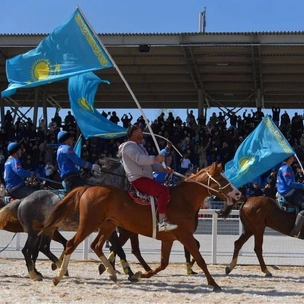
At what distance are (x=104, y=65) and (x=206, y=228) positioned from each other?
622 cm

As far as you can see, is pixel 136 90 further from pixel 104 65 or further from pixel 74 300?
pixel 74 300

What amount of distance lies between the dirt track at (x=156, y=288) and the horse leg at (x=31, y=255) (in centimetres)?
16

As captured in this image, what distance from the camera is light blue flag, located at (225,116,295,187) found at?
44.1 ft

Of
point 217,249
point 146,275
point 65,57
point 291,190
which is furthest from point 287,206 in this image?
point 65,57

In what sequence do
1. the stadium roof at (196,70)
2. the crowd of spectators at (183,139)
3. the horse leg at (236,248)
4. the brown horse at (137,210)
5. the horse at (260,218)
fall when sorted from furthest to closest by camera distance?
the crowd of spectators at (183,139), the stadium roof at (196,70), the horse at (260,218), the horse leg at (236,248), the brown horse at (137,210)

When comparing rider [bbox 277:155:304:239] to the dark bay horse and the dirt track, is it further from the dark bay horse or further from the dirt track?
the dark bay horse

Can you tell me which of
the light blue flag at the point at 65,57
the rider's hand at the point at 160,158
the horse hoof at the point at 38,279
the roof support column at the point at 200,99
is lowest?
the horse hoof at the point at 38,279

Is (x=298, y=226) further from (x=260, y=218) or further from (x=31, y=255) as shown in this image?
(x=31, y=255)

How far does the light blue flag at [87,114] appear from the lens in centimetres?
1184

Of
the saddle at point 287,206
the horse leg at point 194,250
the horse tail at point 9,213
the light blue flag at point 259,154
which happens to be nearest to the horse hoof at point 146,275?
the horse leg at point 194,250

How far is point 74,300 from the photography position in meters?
8.05

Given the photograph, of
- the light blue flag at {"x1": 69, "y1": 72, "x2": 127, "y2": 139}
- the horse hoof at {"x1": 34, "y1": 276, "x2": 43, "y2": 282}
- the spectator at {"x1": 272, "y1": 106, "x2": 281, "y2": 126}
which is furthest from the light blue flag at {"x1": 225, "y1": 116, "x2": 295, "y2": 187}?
the spectator at {"x1": 272, "y1": 106, "x2": 281, "y2": 126}

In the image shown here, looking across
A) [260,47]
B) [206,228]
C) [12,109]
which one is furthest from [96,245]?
[12,109]

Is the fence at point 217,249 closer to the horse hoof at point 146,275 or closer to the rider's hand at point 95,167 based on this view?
the horse hoof at point 146,275
